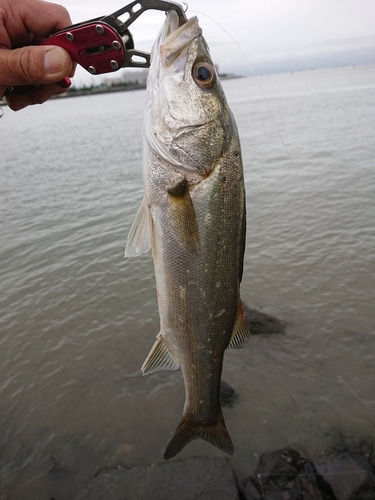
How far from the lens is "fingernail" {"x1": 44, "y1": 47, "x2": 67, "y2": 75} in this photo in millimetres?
2906

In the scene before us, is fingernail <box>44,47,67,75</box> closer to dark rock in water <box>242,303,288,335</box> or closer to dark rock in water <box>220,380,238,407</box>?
dark rock in water <box>220,380,238,407</box>

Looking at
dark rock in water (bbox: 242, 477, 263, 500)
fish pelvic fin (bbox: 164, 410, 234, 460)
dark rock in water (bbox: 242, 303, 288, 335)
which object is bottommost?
dark rock in water (bbox: 242, 477, 263, 500)

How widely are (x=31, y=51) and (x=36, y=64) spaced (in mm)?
94

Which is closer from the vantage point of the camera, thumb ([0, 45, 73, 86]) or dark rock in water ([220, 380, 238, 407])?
thumb ([0, 45, 73, 86])

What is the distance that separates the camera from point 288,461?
4668 mm

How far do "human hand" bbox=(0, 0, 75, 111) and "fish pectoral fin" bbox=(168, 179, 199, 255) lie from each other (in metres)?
1.36

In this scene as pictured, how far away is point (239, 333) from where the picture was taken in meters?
3.00

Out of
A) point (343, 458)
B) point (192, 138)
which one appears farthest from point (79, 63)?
point (343, 458)

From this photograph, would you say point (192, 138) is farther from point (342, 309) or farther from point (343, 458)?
point (342, 309)

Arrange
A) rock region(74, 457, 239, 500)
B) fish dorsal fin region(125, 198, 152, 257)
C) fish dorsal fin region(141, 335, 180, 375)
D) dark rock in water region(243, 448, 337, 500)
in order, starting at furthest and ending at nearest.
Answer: rock region(74, 457, 239, 500)
dark rock in water region(243, 448, 337, 500)
fish dorsal fin region(141, 335, 180, 375)
fish dorsal fin region(125, 198, 152, 257)

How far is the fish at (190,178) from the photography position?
2.59 metres

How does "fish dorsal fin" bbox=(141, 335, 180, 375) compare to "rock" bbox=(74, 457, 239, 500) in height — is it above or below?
above

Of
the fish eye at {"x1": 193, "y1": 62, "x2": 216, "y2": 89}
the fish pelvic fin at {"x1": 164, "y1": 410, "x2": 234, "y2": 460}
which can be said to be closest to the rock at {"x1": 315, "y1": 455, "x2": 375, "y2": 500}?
the fish pelvic fin at {"x1": 164, "y1": 410, "x2": 234, "y2": 460}

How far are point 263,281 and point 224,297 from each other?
20.1 ft
